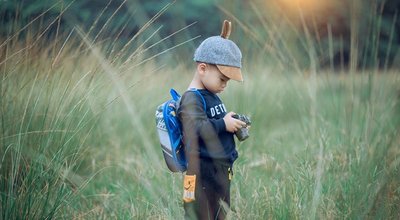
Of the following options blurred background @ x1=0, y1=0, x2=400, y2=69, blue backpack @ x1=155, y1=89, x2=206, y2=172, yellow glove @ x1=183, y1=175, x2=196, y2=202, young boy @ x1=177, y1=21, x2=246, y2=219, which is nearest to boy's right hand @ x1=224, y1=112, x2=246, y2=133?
young boy @ x1=177, y1=21, x2=246, y2=219

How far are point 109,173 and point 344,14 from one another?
11.9 meters

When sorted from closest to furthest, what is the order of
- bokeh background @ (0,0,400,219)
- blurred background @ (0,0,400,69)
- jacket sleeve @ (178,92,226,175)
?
1. jacket sleeve @ (178,92,226,175)
2. bokeh background @ (0,0,400,219)
3. blurred background @ (0,0,400,69)

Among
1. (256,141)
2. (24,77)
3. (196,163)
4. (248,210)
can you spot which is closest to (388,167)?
(248,210)

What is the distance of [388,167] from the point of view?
115 inches

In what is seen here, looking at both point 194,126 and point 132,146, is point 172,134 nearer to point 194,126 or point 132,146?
point 194,126

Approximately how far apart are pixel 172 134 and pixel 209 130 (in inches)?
6.2

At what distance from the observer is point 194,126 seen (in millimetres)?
2348

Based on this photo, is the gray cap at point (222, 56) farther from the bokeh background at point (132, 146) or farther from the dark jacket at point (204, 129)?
the bokeh background at point (132, 146)

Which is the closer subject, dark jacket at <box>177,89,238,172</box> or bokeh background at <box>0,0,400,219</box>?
dark jacket at <box>177,89,238,172</box>

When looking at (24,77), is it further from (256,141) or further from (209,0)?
(209,0)

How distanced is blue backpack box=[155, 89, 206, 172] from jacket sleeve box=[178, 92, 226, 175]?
0.03 metres

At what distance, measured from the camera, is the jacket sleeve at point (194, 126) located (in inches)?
92.5

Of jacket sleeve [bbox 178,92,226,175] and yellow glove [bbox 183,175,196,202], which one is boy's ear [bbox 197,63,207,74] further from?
yellow glove [bbox 183,175,196,202]

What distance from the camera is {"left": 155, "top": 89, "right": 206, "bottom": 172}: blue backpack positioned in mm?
2420
